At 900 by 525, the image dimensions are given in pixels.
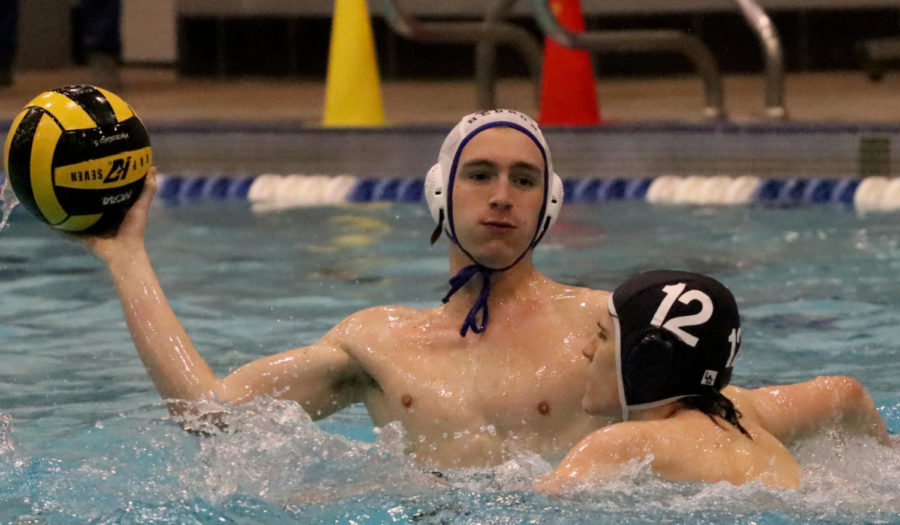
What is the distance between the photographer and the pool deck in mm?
8867

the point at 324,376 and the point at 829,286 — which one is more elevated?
the point at 324,376

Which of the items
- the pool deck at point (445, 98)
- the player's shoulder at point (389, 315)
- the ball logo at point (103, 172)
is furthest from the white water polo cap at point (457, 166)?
the pool deck at point (445, 98)

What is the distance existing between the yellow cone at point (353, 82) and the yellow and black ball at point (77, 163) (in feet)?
17.4

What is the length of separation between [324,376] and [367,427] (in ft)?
3.27

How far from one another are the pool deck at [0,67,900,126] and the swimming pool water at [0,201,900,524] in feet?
4.43

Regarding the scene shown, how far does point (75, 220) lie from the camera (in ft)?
10.3

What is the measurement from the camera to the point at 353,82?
8578 mm

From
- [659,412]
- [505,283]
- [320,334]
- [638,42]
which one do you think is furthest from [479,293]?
[638,42]

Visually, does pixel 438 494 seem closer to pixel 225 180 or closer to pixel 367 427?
pixel 367 427

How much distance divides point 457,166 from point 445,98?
293 inches

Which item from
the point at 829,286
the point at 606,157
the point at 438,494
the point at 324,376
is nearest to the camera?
the point at 438,494

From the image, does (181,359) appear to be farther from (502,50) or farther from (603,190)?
(502,50)

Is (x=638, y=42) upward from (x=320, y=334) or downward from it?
upward

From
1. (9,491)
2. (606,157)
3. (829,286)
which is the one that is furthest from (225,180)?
(9,491)
